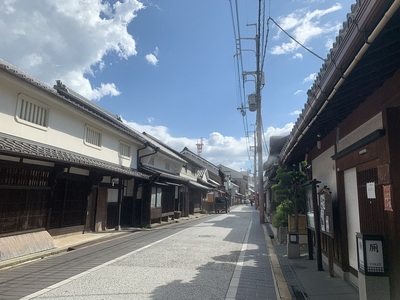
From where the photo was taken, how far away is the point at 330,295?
5.91 m

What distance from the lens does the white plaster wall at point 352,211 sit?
253 inches

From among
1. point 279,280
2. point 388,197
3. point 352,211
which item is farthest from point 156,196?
point 388,197

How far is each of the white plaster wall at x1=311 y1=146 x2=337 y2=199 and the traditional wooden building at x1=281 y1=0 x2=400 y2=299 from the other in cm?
41

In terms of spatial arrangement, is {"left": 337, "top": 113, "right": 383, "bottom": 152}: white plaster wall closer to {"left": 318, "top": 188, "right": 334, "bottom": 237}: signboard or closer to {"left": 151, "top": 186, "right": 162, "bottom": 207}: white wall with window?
{"left": 318, "top": 188, "right": 334, "bottom": 237}: signboard

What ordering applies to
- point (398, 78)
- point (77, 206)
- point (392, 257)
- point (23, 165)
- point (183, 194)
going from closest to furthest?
point (398, 78) < point (392, 257) < point (23, 165) < point (77, 206) < point (183, 194)

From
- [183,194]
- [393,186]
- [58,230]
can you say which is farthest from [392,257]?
[183,194]

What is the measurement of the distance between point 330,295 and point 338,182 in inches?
107

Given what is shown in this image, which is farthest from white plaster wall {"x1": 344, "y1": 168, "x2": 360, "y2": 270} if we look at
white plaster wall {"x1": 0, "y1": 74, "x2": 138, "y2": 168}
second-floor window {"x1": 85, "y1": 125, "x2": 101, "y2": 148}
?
second-floor window {"x1": 85, "y1": 125, "x2": 101, "y2": 148}

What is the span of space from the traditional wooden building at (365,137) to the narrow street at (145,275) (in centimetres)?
222

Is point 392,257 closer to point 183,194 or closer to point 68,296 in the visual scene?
point 68,296

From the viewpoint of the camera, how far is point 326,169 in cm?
884

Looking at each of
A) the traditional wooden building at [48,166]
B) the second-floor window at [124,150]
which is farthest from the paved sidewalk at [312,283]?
the second-floor window at [124,150]

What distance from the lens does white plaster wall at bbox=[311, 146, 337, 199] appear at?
8.01 m

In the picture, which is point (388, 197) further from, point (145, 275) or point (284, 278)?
point (145, 275)
